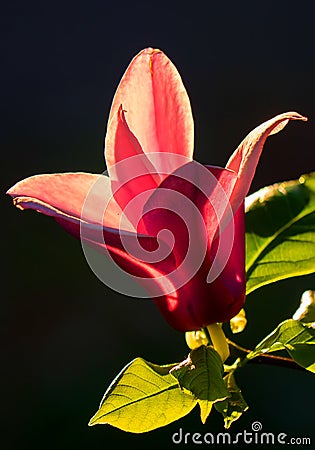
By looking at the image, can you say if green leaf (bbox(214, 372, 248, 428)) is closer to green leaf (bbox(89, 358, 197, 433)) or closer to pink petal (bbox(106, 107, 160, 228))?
green leaf (bbox(89, 358, 197, 433))

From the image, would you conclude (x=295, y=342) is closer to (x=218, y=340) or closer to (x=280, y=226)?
(x=218, y=340)

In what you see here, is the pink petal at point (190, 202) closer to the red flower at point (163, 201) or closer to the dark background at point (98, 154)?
the red flower at point (163, 201)

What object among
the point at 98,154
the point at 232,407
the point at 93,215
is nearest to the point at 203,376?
the point at 232,407

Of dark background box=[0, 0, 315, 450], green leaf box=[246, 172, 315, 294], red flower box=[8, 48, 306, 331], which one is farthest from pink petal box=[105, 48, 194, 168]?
dark background box=[0, 0, 315, 450]

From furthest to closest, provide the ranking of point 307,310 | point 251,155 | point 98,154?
point 98,154 < point 307,310 < point 251,155

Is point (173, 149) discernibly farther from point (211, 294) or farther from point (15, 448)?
point (15, 448)

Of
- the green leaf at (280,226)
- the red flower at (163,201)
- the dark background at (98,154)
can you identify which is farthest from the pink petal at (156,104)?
the dark background at (98,154)
